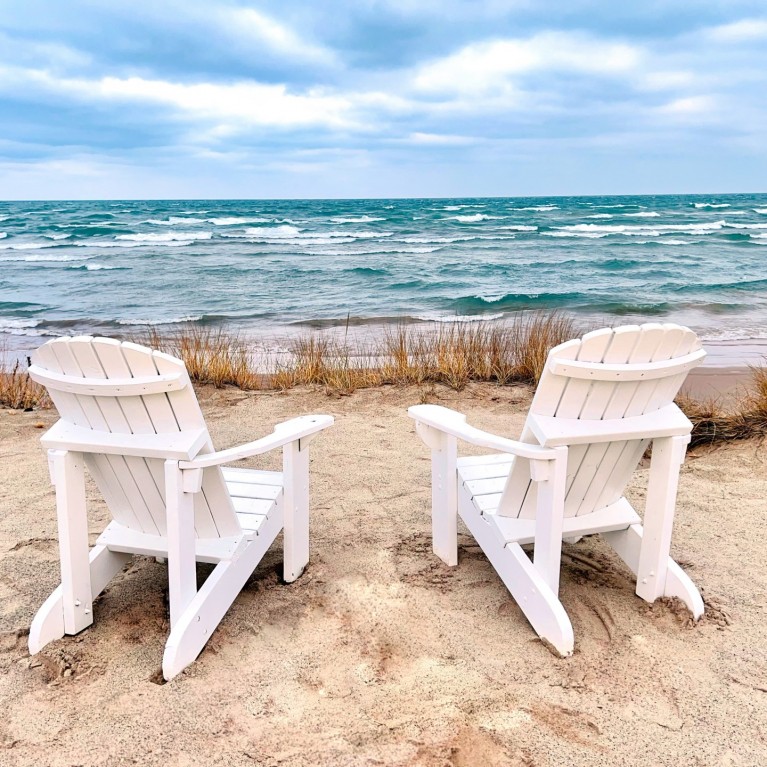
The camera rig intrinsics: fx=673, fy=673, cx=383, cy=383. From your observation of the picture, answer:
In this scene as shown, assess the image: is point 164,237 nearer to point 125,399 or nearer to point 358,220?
point 358,220

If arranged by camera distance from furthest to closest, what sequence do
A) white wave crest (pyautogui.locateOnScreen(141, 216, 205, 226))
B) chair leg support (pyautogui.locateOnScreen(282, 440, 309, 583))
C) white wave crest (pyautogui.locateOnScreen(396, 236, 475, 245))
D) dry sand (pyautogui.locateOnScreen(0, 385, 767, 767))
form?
white wave crest (pyautogui.locateOnScreen(141, 216, 205, 226)), white wave crest (pyautogui.locateOnScreen(396, 236, 475, 245)), chair leg support (pyautogui.locateOnScreen(282, 440, 309, 583)), dry sand (pyautogui.locateOnScreen(0, 385, 767, 767))

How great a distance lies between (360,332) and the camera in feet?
32.3

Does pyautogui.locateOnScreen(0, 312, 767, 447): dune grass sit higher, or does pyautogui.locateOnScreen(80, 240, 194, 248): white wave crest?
pyautogui.locateOnScreen(0, 312, 767, 447): dune grass

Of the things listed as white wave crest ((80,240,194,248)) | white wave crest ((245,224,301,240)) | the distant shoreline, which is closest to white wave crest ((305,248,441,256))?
white wave crest ((245,224,301,240))

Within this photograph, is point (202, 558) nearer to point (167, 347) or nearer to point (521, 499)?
point (521, 499)

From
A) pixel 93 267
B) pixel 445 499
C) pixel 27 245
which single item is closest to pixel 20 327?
pixel 93 267

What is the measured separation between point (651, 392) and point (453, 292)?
11453mm

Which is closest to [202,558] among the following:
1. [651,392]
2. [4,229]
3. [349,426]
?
[651,392]

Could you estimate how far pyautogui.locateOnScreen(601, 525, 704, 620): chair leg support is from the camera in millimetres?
2465

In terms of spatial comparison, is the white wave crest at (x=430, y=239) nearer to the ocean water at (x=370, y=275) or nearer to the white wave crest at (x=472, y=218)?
the ocean water at (x=370, y=275)

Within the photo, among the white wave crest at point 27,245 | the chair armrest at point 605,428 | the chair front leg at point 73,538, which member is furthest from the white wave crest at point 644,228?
the chair front leg at point 73,538

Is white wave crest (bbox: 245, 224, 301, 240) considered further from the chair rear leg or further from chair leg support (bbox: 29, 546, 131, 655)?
chair leg support (bbox: 29, 546, 131, 655)

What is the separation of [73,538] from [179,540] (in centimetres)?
44

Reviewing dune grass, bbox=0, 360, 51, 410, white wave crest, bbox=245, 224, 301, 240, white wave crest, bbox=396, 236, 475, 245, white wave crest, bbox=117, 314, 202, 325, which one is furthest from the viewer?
white wave crest, bbox=245, 224, 301, 240
